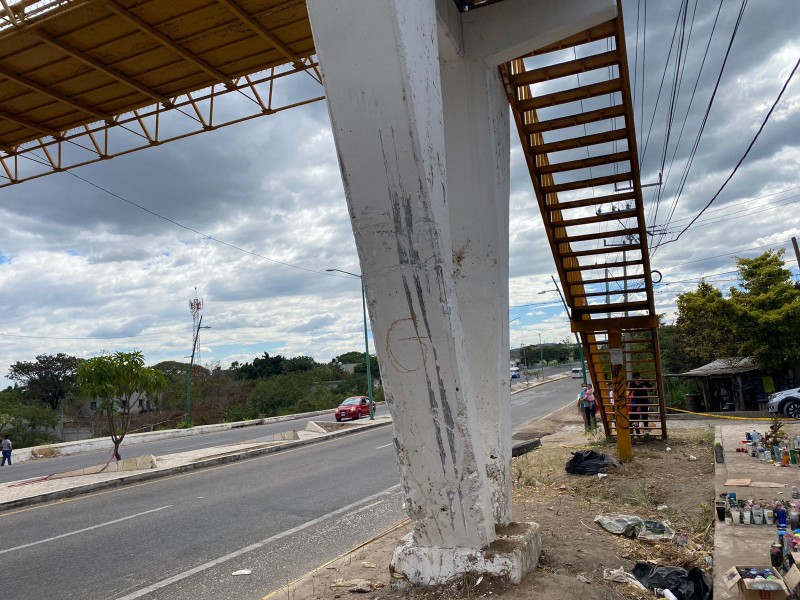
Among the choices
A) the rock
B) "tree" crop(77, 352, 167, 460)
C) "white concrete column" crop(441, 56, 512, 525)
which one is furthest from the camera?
"tree" crop(77, 352, 167, 460)

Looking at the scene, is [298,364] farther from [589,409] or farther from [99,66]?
[99,66]

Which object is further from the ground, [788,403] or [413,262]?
[413,262]

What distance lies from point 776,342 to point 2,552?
82.2 feet

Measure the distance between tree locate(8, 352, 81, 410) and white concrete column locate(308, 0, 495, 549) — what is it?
51.1 m

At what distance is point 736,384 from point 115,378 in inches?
930

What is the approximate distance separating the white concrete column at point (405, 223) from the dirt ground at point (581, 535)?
895 mm

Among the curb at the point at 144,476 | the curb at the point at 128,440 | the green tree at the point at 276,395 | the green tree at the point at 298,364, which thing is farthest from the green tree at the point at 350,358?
the curb at the point at 144,476

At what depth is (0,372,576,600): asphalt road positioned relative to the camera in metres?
6.14

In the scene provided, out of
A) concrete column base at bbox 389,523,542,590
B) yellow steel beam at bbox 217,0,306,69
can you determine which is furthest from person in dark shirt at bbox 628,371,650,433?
concrete column base at bbox 389,523,542,590

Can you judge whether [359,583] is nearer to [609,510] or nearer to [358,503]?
[609,510]

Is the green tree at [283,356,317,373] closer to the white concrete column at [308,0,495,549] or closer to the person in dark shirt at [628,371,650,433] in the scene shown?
the person in dark shirt at [628,371,650,433]

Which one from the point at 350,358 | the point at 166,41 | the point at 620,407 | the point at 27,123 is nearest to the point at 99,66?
the point at 166,41

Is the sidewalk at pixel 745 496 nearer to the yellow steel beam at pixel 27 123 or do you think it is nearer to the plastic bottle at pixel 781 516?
the plastic bottle at pixel 781 516

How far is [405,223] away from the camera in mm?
4152
